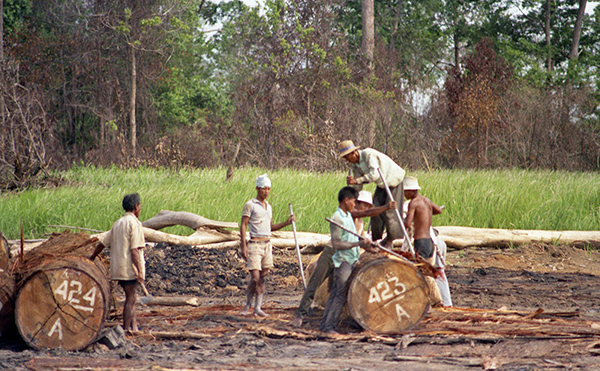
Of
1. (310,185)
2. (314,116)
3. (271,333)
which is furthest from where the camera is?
(314,116)

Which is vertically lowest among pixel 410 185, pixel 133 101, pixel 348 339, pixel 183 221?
pixel 348 339

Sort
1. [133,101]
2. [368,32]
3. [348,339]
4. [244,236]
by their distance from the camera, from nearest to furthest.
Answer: [348,339], [244,236], [368,32], [133,101]

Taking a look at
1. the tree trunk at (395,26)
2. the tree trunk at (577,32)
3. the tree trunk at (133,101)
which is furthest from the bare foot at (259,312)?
the tree trunk at (395,26)

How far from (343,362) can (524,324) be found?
240cm

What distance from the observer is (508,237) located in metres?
13.6

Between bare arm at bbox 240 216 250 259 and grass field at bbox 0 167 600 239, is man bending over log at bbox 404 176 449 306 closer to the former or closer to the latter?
bare arm at bbox 240 216 250 259

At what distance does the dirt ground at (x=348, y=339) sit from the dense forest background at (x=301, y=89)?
13381 millimetres

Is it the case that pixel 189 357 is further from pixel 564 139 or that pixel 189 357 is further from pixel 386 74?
pixel 386 74

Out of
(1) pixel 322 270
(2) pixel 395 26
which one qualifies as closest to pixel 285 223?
(1) pixel 322 270

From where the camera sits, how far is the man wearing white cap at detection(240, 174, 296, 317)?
8.10 meters

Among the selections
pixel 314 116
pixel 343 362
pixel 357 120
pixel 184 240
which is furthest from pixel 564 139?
pixel 343 362

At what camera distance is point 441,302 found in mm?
8359

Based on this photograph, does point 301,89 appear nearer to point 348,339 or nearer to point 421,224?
point 421,224

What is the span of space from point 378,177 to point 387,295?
155 cm
